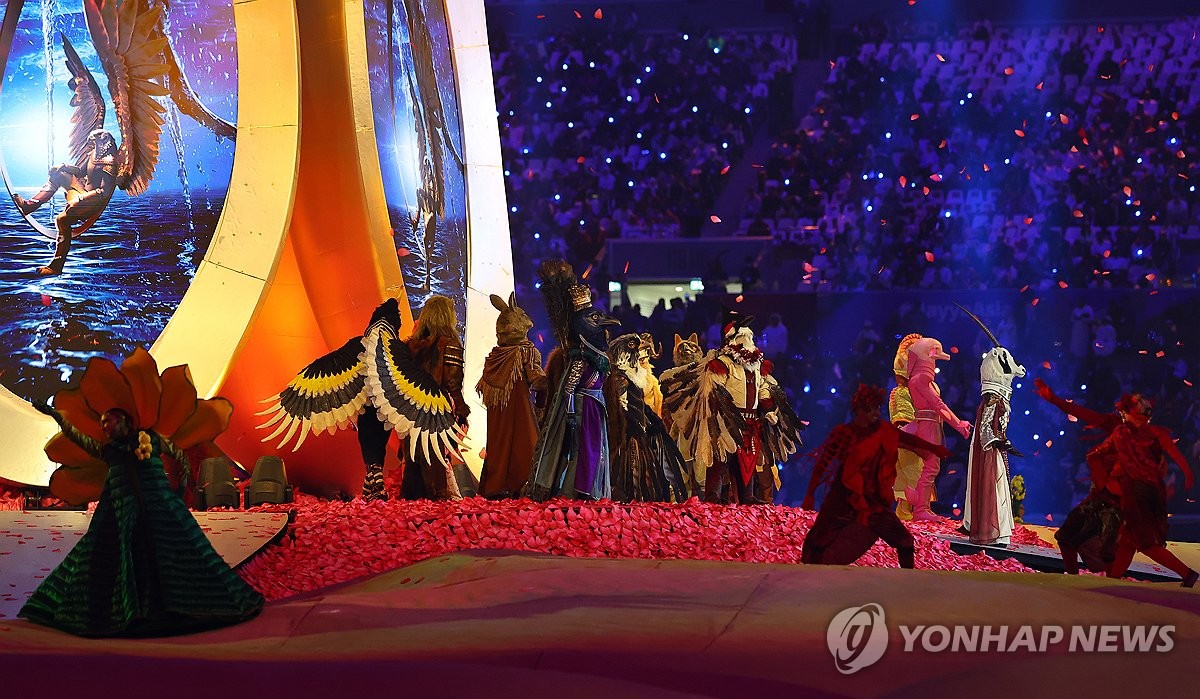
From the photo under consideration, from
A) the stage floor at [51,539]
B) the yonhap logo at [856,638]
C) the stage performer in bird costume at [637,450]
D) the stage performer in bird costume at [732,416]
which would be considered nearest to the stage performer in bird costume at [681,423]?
the stage performer in bird costume at [732,416]

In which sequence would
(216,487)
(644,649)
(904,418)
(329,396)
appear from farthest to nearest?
(904,418) → (216,487) → (329,396) → (644,649)

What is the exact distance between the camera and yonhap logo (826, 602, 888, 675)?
3.76 m

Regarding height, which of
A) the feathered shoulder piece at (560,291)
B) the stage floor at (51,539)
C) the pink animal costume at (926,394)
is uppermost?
the feathered shoulder piece at (560,291)

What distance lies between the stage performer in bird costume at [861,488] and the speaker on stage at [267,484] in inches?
153

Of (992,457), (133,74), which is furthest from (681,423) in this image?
(133,74)

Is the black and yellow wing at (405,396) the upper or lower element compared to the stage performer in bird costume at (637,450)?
upper

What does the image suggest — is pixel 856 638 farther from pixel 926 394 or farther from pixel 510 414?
pixel 926 394

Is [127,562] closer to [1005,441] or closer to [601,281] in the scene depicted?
[1005,441]

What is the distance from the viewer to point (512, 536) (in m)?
6.05

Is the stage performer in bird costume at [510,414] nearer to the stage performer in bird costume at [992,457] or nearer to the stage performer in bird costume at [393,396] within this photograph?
the stage performer in bird costume at [393,396]

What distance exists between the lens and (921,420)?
29.8 ft

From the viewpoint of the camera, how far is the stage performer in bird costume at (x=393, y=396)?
6984mm

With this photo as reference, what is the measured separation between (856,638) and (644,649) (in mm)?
633

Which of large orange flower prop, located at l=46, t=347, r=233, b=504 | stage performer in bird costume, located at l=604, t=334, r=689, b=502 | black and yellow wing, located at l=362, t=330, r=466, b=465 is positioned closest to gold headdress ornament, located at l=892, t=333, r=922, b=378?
stage performer in bird costume, located at l=604, t=334, r=689, b=502
